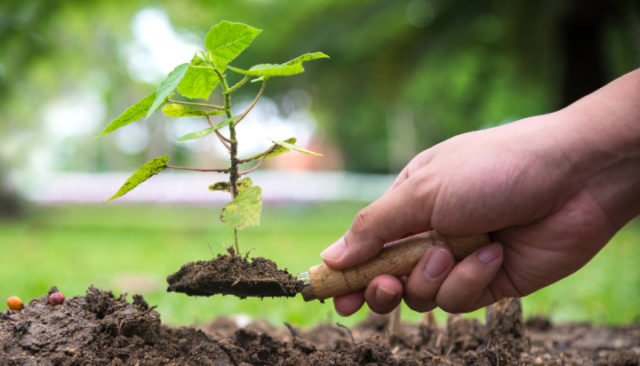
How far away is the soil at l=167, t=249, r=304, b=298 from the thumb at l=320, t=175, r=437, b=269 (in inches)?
5.2

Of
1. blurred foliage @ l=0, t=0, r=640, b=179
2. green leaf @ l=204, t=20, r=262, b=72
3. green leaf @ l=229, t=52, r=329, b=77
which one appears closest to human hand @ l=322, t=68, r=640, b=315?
green leaf @ l=229, t=52, r=329, b=77

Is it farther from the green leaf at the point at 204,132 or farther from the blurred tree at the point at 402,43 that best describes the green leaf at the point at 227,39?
the blurred tree at the point at 402,43

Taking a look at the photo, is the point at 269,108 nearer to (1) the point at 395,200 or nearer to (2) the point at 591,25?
(2) the point at 591,25

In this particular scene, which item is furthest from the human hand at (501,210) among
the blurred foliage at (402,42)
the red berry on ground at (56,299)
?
the blurred foliage at (402,42)

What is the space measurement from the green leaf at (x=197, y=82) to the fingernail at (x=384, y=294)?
1.92 feet

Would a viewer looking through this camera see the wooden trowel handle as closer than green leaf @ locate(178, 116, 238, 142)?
No

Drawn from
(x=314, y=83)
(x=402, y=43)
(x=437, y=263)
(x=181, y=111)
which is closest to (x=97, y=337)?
(x=181, y=111)

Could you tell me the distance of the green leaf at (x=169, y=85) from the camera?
3.88ft

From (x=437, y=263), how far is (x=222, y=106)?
602mm

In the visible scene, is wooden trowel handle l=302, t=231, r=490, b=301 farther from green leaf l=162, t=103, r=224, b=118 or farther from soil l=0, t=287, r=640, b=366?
green leaf l=162, t=103, r=224, b=118

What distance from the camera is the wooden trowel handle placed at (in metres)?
1.50

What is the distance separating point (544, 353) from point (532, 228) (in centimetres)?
50

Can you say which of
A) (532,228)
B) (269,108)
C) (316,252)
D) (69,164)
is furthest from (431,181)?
(69,164)

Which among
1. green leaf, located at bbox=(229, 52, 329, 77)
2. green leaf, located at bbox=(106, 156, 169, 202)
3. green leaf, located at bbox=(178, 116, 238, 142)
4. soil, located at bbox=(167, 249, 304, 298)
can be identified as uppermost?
green leaf, located at bbox=(229, 52, 329, 77)
